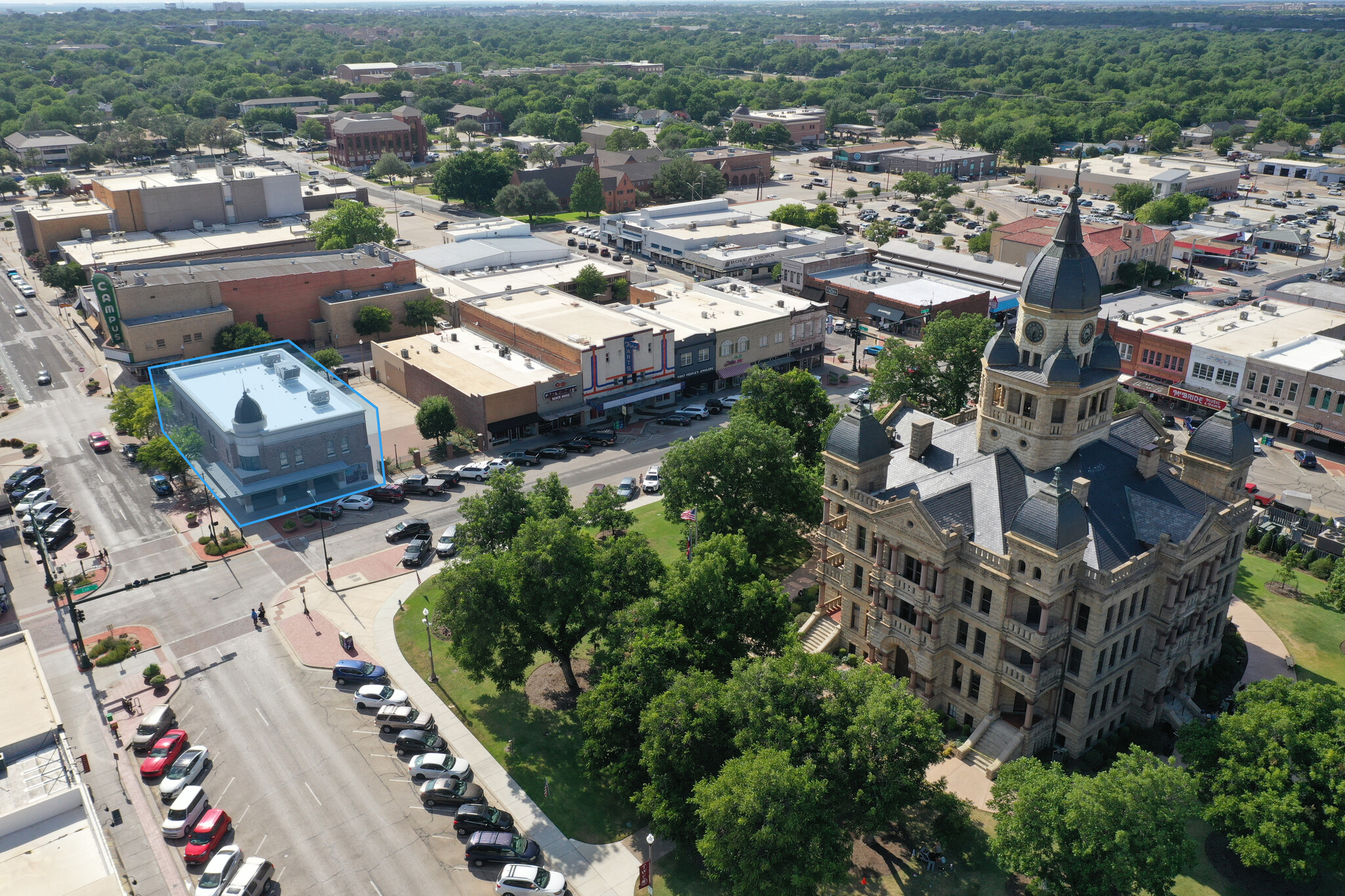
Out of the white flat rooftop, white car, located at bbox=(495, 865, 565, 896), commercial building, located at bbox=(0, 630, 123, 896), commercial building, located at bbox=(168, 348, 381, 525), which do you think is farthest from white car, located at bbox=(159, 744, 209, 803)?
the white flat rooftop

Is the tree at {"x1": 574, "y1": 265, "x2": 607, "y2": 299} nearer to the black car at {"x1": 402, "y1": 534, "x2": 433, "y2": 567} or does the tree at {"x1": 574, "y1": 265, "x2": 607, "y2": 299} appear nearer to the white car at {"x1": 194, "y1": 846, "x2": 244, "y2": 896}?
the black car at {"x1": 402, "y1": 534, "x2": 433, "y2": 567}

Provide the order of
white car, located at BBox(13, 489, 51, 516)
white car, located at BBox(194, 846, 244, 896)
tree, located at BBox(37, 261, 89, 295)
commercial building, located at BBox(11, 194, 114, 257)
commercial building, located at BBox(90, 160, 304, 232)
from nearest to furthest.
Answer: white car, located at BBox(194, 846, 244, 896) < white car, located at BBox(13, 489, 51, 516) < tree, located at BBox(37, 261, 89, 295) < commercial building, located at BBox(90, 160, 304, 232) < commercial building, located at BBox(11, 194, 114, 257)

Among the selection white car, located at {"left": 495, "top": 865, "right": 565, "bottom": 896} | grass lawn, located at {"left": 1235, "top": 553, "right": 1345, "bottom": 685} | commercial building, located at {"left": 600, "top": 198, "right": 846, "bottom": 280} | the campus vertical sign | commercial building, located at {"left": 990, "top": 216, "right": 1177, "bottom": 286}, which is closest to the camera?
white car, located at {"left": 495, "top": 865, "right": 565, "bottom": 896}

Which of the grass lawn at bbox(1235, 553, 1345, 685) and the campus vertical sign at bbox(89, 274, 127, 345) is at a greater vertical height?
the campus vertical sign at bbox(89, 274, 127, 345)

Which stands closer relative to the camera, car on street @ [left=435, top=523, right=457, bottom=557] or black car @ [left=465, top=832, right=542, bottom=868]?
black car @ [left=465, top=832, right=542, bottom=868]

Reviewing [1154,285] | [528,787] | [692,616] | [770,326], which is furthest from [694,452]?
[1154,285]

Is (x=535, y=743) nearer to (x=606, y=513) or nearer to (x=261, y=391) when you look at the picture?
(x=606, y=513)

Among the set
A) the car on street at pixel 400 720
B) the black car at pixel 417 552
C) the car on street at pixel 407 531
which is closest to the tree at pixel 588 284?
the car on street at pixel 407 531
